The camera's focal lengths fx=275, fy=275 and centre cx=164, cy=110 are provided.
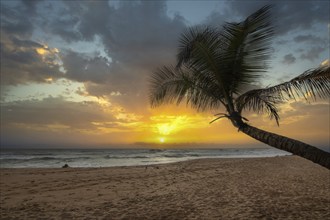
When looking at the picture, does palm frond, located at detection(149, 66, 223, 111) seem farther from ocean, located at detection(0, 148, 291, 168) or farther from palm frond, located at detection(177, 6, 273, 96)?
ocean, located at detection(0, 148, 291, 168)

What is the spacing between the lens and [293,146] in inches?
147

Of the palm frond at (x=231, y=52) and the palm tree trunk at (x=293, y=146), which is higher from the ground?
the palm frond at (x=231, y=52)

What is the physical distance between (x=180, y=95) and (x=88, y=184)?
9619 millimetres

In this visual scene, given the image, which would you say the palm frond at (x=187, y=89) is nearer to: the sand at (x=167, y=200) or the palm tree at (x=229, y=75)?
the palm tree at (x=229, y=75)

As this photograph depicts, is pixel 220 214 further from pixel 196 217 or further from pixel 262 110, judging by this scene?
pixel 262 110

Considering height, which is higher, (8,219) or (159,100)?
(159,100)

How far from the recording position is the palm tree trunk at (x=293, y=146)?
3.41 m

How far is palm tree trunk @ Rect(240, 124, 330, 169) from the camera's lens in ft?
11.2

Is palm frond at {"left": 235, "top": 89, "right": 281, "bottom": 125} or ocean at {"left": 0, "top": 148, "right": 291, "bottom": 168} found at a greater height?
palm frond at {"left": 235, "top": 89, "right": 281, "bottom": 125}

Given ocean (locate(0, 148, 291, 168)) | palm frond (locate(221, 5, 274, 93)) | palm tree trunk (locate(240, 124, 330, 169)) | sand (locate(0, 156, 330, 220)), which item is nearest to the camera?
palm tree trunk (locate(240, 124, 330, 169))

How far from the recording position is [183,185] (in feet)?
41.8

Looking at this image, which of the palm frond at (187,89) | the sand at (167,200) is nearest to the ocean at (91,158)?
the sand at (167,200)

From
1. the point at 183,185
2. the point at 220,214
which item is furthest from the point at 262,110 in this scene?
the point at 183,185

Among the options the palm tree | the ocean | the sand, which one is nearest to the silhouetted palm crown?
the palm tree
